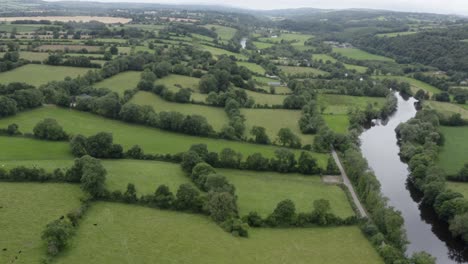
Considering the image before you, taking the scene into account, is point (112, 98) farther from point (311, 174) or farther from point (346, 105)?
point (346, 105)

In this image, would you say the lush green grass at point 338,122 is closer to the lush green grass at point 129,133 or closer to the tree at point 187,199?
the lush green grass at point 129,133

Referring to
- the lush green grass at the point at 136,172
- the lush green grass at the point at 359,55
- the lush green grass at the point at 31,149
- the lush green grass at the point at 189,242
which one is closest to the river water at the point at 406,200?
the lush green grass at the point at 189,242

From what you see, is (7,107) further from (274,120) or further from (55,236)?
(274,120)

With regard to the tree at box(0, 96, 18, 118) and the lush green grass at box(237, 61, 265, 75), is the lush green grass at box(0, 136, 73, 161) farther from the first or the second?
the lush green grass at box(237, 61, 265, 75)

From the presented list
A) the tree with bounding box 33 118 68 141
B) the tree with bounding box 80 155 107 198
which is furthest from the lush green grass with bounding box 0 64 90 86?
the tree with bounding box 80 155 107 198

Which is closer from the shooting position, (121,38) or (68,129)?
(68,129)

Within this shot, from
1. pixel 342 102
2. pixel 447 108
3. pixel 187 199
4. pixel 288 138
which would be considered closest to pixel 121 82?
pixel 288 138

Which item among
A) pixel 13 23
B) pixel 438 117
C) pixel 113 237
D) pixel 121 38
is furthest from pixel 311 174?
pixel 13 23
